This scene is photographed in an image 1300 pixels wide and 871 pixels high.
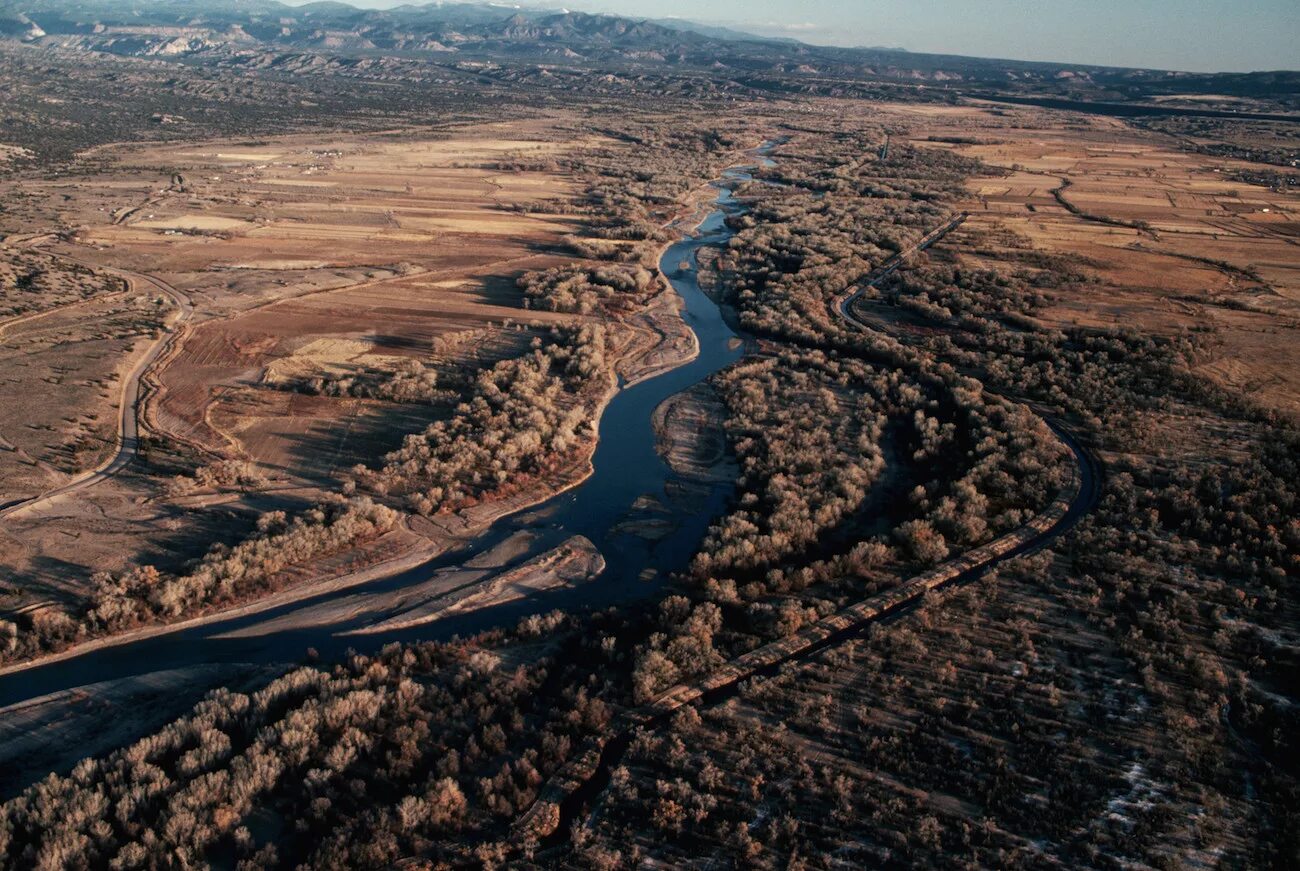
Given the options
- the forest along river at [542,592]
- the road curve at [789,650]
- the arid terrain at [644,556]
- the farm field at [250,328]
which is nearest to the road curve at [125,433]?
the arid terrain at [644,556]

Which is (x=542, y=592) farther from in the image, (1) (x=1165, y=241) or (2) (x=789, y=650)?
(1) (x=1165, y=241)

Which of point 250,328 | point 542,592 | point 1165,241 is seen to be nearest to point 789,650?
point 542,592

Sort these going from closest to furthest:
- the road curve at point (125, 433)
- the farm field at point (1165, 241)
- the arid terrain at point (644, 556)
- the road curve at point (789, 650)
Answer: the arid terrain at point (644, 556) → the road curve at point (789, 650) → the road curve at point (125, 433) → the farm field at point (1165, 241)

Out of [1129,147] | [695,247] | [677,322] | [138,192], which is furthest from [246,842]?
[1129,147]

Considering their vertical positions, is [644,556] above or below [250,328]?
below

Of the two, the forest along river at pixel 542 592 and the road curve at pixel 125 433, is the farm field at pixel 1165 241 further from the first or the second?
the road curve at pixel 125 433

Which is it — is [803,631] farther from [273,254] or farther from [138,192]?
[138,192]
